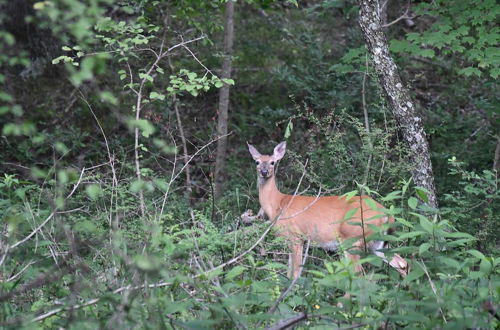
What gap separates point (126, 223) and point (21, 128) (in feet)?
11.3

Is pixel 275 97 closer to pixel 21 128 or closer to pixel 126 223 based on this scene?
pixel 126 223

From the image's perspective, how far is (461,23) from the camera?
8.16 m

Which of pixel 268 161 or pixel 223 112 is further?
pixel 223 112

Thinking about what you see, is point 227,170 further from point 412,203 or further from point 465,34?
point 412,203

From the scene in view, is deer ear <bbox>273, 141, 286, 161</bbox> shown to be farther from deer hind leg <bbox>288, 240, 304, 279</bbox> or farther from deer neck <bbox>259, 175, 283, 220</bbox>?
deer hind leg <bbox>288, 240, 304, 279</bbox>

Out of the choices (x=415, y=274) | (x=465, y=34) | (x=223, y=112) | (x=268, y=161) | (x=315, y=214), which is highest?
(x=465, y=34)

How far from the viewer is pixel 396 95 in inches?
305

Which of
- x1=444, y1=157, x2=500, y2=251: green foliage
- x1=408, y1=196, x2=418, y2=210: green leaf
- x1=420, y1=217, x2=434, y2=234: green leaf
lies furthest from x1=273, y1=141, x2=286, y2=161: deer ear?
x1=420, y1=217, x2=434, y2=234: green leaf

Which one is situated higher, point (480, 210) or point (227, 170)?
point (480, 210)

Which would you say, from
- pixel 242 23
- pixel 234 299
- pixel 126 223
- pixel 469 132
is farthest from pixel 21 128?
pixel 242 23

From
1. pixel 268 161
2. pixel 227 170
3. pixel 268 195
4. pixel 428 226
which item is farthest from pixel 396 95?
pixel 428 226

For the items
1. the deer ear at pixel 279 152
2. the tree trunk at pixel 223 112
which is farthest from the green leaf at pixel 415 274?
the tree trunk at pixel 223 112

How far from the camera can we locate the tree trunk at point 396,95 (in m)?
7.68

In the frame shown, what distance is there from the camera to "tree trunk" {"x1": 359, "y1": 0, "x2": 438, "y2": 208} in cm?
768
